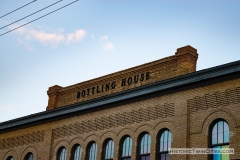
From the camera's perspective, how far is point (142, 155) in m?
24.8

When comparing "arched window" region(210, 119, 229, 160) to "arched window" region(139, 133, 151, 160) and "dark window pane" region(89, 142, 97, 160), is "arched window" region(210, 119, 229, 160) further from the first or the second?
"dark window pane" region(89, 142, 97, 160)

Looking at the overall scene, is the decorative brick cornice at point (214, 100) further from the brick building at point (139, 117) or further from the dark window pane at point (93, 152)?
the dark window pane at point (93, 152)

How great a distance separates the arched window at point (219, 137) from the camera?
2153cm

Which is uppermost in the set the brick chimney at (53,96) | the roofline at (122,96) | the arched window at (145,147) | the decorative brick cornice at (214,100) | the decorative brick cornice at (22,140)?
the brick chimney at (53,96)

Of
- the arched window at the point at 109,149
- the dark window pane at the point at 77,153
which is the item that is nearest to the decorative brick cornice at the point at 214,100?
the arched window at the point at 109,149

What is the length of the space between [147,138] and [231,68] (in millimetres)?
6027

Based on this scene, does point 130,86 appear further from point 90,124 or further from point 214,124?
point 214,124

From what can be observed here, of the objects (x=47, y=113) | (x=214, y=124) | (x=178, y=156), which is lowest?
(x=178, y=156)

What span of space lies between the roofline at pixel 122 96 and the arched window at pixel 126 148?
86.1 inches

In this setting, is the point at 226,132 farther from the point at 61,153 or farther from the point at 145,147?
the point at 61,153

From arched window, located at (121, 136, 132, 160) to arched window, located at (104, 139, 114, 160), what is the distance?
772 millimetres

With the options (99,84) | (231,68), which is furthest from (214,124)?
(99,84)

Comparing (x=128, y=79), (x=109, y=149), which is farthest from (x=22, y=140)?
(x=128, y=79)

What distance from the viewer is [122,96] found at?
1025 inches
